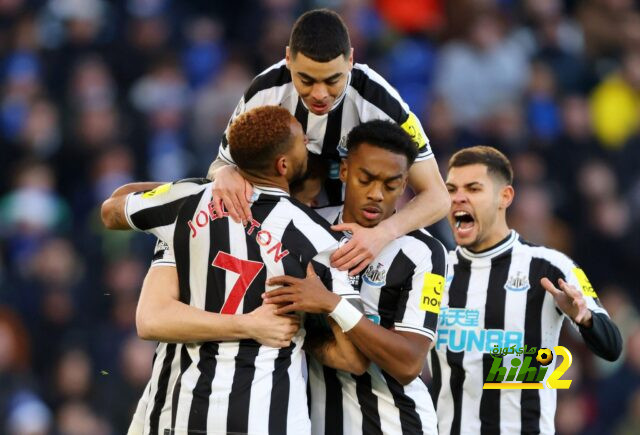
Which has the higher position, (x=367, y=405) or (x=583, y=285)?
(x=583, y=285)

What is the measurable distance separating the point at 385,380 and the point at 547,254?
4.61ft

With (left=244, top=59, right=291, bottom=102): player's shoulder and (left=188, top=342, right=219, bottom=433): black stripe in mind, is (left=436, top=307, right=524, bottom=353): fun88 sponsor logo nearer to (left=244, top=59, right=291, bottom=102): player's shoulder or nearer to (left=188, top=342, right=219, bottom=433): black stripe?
(left=244, top=59, right=291, bottom=102): player's shoulder

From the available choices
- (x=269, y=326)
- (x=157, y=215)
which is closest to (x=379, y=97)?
(x=157, y=215)

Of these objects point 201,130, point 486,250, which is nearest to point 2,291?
point 201,130

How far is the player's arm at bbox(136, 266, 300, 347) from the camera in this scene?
15.3ft

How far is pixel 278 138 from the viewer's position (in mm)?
4812

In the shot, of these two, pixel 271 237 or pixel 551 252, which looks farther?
pixel 551 252

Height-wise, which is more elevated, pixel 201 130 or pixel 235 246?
pixel 201 130

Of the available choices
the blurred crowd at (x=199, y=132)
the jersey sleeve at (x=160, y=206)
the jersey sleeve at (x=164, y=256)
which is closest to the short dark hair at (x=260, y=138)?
the jersey sleeve at (x=160, y=206)

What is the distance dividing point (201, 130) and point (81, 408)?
2.91m

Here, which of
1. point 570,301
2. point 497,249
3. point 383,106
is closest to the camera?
point 383,106

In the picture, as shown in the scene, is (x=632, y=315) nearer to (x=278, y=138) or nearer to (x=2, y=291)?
(x=2, y=291)

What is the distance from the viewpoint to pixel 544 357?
19.4 feet

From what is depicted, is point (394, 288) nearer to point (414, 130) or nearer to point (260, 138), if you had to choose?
point (414, 130)
